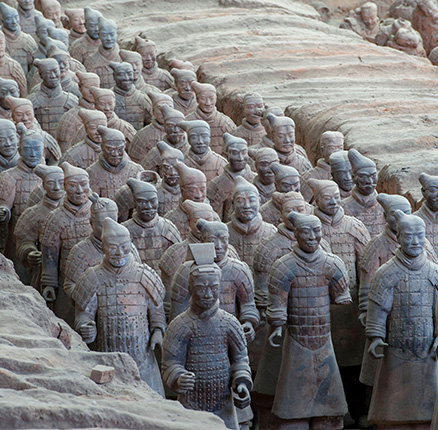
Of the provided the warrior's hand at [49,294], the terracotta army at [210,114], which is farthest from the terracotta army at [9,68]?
the warrior's hand at [49,294]

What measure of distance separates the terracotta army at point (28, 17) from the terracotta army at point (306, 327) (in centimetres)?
607

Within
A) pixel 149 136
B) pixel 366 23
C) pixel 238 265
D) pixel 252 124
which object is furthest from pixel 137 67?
pixel 366 23

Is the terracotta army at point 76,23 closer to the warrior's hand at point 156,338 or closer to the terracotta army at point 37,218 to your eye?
the terracotta army at point 37,218

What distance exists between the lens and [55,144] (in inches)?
357

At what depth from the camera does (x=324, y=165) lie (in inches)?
331

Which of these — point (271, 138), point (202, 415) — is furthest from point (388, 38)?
point (202, 415)

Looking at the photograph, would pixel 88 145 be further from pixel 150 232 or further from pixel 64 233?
pixel 150 232

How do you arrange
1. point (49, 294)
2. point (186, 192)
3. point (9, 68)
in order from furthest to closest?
point (9, 68) < point (186, 192) < point (49, 294)

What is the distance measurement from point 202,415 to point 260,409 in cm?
258

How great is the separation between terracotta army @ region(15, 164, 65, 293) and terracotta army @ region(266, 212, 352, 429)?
162 cm

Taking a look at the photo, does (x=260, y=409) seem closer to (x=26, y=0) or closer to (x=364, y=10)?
(x=26, y=0)

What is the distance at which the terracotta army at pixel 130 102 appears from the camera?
10.0 m

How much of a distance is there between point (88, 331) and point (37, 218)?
1385 mm

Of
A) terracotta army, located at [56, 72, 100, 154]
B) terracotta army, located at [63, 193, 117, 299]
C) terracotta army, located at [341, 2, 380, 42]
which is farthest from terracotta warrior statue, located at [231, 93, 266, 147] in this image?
terracotta army, located at [341, 2, 380, 42]
